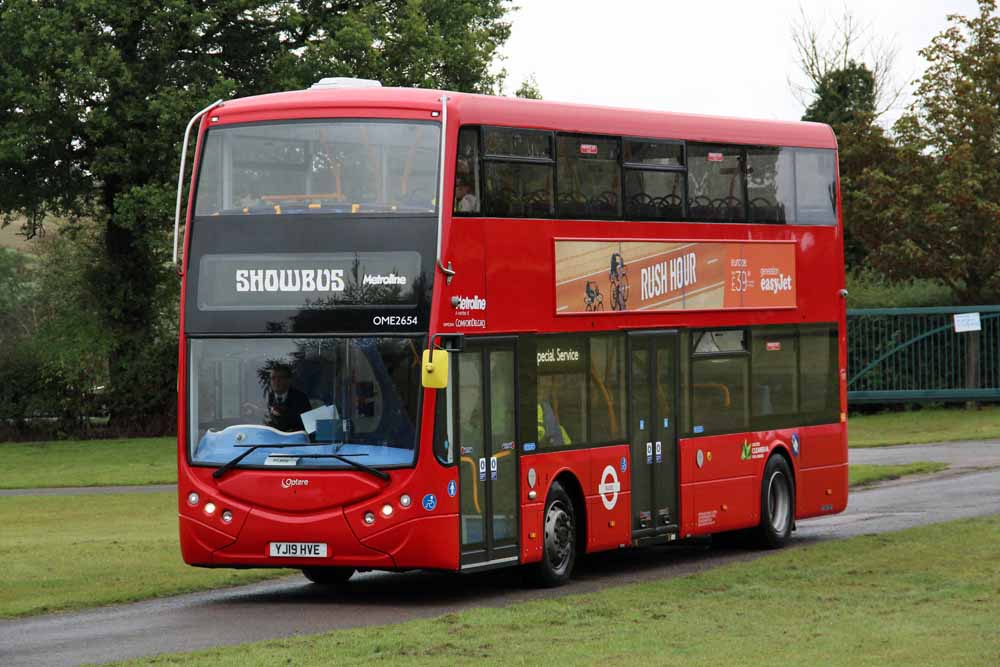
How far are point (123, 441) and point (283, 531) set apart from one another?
30.0 meters

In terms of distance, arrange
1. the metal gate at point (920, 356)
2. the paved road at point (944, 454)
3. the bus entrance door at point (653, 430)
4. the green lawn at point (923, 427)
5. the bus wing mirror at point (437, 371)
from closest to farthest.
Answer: the bus wing mirror at point (437, 371), the bus entrance door at point (653, 430), the paved road at point (944, 454), the green lawn at point (923, 427), the metal gate at point (920, 356)

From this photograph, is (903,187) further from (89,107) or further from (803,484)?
(803,484)

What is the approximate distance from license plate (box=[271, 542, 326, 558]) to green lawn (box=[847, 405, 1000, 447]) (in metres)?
23.8

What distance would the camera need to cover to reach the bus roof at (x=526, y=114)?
53.0ft

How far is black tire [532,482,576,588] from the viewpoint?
1716cm

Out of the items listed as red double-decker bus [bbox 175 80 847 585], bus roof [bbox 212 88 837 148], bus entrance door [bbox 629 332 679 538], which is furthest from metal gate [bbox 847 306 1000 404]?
red double-decker bus [bbox 175 80 847 585]

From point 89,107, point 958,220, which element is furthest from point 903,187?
point 89,107

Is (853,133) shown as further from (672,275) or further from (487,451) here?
(487,451)

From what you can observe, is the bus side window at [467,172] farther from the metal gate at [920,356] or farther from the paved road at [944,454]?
the metal gate at [920,356]

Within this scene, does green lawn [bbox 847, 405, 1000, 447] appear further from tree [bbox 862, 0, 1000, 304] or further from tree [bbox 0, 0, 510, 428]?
tree [bbox 0, 0, 510, 428]

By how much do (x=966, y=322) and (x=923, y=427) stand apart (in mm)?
3542

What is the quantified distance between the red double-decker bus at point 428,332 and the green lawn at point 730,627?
1.26 meters

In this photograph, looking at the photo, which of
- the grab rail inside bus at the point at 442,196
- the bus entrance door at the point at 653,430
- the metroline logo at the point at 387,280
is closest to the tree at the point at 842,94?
the bus entrance door at the point at 653,430

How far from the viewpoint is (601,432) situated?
1809 centimetres
